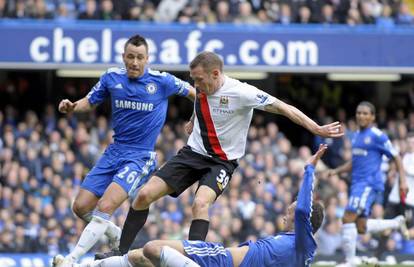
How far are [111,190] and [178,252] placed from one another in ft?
6.25

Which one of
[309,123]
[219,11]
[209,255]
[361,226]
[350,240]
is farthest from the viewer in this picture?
[219,11]

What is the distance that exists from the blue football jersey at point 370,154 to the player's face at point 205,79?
4963 millimetres

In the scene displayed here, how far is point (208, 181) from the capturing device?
11469 mm

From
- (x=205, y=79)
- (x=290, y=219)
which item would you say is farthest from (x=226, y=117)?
(x=290, y=219)

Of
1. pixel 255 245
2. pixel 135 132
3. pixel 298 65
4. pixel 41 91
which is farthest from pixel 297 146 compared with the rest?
pixel 255 245

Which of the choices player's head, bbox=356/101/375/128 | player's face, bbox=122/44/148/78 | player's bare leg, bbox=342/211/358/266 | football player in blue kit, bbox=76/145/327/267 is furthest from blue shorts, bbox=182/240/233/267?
player's head, bbox=356/101/375/128

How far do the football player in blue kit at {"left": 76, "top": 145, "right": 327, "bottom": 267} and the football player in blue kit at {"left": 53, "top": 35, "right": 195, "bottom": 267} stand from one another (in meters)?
1.71

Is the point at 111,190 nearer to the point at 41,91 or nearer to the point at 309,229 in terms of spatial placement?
the point at 309,229

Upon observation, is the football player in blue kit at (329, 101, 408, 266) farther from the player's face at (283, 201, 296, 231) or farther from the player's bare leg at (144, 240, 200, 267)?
the player's bare leg at (144, 240, 200, 267)

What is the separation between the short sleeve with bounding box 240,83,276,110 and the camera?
37.5 ft

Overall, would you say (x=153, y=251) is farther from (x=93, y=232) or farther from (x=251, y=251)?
(x=93, y=232)

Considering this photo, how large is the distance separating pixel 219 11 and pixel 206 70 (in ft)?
37.6

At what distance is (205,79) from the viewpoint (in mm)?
11398

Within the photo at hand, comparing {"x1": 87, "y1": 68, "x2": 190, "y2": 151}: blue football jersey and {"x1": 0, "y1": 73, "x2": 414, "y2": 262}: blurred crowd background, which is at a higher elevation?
{"x1": 87, "y1": 68, "x2": 190, "y2": 151}: blue football jersey
